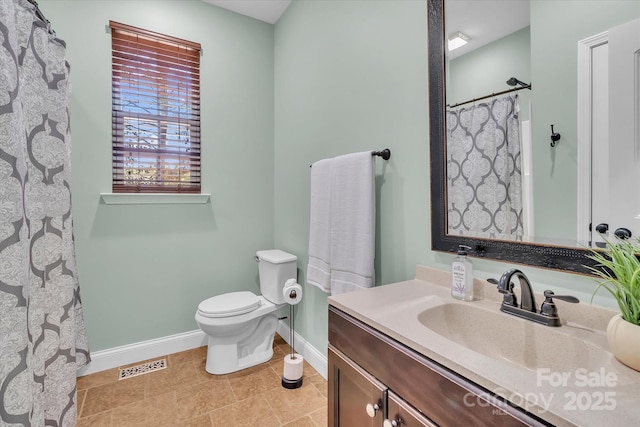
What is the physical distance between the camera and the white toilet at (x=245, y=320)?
193cm

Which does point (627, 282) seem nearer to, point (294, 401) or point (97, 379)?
point (294, 401)

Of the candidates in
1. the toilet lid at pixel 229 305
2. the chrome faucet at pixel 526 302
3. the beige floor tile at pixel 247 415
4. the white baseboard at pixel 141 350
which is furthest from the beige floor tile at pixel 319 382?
the chrome faucet at pixel 526 302

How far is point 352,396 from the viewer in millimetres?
970

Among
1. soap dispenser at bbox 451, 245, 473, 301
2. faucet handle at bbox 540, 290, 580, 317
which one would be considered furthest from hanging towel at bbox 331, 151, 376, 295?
faucet handle at bbox 540, 290, 580, 317

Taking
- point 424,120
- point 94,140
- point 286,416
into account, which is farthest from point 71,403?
point 424,120

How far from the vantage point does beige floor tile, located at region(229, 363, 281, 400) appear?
1.82 metres

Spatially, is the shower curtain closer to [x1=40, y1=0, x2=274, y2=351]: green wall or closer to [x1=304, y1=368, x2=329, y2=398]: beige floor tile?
[x1=40, y1=0, x2=274, y2=351]: green wall

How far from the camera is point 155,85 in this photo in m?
2.21

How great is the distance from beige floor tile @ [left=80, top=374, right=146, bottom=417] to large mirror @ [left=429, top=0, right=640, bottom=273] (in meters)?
1.97

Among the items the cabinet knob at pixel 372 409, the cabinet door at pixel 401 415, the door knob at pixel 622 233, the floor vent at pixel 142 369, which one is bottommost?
the floor vent at pixel 142 369

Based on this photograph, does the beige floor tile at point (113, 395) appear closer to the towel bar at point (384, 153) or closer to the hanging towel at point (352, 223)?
the hanging towel at point (352, 223)

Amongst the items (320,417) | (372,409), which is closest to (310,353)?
(320,417)

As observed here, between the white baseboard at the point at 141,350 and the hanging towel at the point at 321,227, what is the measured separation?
1.25 m

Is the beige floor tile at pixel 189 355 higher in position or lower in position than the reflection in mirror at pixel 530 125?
lower
